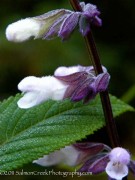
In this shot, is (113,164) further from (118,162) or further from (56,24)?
(56,24)

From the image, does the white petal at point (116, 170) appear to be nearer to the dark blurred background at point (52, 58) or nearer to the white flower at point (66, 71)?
the white flower at point (66, 71)

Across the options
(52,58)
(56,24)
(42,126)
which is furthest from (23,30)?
(52,58)

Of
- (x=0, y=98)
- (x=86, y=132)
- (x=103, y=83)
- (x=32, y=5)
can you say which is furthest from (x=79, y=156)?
(x=32, y=5)

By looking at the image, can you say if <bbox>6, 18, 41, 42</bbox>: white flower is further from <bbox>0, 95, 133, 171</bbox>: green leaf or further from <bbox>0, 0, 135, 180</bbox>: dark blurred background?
<bbox>0, 0, 135, 180</bbox>: dark blurred background

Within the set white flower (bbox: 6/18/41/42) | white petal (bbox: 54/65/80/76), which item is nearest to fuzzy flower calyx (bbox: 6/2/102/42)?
white flower (bbox: 6/18/41/42)

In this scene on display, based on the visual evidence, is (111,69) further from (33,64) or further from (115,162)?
(115,162)

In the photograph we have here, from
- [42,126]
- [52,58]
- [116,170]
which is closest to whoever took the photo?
[116,170]
